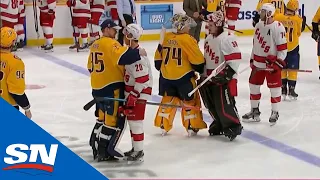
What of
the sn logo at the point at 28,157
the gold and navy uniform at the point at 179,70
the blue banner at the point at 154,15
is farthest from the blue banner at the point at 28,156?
the blue banner at the point at 154,15

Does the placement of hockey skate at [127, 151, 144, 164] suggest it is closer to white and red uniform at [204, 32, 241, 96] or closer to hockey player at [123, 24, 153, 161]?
hockey player at [123, 24, 153, 161]

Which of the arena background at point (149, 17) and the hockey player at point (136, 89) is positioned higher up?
the hockey player at point (136, 89)

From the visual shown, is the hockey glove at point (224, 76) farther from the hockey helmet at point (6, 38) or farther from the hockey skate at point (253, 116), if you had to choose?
the hockey helmet at point (6, 38)

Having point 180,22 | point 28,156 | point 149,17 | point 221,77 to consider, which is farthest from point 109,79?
point 149,17

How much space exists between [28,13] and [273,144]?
21.9 ft

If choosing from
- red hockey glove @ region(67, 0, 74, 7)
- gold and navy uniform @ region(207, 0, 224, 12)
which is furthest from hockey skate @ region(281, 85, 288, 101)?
red hockey glove @ region(67, 0, 74, 7)

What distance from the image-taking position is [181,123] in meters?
6.64

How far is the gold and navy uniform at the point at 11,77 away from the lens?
16.5 feet

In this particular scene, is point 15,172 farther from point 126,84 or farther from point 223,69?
point 223,69

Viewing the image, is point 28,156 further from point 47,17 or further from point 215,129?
point 47,17

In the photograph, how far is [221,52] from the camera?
230 inches

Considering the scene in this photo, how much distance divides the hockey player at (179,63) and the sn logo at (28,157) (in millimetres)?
1464

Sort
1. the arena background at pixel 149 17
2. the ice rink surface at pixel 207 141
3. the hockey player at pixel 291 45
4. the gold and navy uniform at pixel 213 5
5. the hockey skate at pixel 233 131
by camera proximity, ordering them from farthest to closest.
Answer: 1. the arena background at pixel 149 17
2. the gold and navy uniform at pixel 213 5
3. the hockey player at pixel 291 45
4. the hockey skate at pixel 233 131
5. the ice rink surface at pixel 207 141

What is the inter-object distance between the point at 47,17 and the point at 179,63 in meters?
5.64
